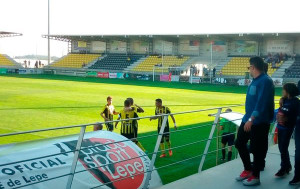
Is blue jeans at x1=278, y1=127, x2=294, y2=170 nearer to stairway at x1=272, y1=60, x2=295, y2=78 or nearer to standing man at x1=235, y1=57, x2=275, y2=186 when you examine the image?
standing man at x1=235, y1=57, x2=275, y2=186

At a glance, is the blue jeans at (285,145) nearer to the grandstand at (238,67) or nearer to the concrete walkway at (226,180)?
the concrete walkway at (226,180)

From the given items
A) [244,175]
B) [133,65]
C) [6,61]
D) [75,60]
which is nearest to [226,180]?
[244,175]

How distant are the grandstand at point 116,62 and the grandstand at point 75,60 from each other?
216cm

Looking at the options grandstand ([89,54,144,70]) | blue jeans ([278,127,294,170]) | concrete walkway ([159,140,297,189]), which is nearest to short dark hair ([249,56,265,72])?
blue jeans ([278,127,294,170])

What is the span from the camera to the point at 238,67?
131 ft

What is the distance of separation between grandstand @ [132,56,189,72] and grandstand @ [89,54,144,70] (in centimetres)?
206

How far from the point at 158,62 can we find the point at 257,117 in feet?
138

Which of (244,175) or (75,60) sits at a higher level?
(75,60)

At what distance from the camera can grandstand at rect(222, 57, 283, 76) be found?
125ft

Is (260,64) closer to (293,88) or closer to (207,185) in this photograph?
(293,88)

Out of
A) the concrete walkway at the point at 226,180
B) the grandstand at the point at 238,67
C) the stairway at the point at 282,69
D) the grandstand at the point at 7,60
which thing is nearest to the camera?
the concrete walkway at the point at 226,180

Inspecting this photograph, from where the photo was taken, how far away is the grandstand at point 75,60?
5178 centimetres

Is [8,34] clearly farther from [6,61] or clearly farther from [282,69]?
[282,69]

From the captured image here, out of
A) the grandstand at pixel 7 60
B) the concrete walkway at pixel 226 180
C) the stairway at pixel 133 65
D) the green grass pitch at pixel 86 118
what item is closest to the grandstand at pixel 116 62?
the stairway at pixel 133 65
